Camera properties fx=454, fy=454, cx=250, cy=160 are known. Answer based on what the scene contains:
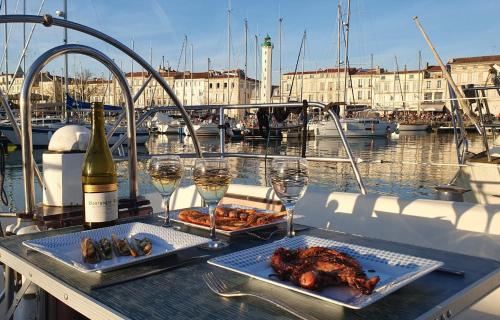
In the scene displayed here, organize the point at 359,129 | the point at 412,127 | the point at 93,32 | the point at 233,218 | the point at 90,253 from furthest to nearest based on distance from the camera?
the point at 412,127 < the point at 359,129 < the point at 93,32 < the point at 233,218 < the point at 90,253

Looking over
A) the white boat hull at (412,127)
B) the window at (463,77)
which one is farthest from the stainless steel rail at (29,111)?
the window at (463,77)

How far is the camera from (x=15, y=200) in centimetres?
1039

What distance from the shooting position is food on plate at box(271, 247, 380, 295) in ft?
2.80

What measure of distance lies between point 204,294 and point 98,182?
26.9 inches

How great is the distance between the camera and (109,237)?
4.22 ft

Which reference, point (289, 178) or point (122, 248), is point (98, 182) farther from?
point (289, 178)

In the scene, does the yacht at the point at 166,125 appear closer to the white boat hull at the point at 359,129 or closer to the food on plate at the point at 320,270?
the white boat hull at the point at 359,129

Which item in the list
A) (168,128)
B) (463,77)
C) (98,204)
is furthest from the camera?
(463,77)

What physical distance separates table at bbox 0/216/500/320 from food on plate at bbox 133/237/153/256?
4 centimetres

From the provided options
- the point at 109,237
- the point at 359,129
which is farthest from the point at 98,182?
the point at 359,129

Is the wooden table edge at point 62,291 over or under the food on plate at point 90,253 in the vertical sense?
under

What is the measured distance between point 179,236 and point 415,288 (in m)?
0.63

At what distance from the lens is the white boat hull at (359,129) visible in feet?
117

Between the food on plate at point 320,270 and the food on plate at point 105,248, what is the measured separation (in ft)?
1.31
